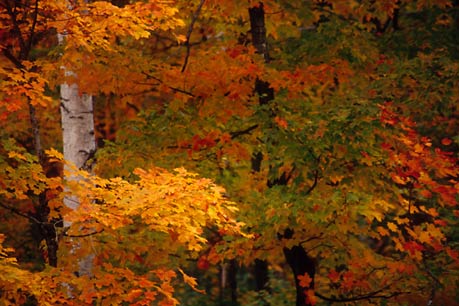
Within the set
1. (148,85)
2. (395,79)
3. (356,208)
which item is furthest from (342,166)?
(148,85)

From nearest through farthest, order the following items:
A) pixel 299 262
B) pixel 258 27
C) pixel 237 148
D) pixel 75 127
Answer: pixel 75 127, pixel 237 148, pixel 258 27, pixel 299 262

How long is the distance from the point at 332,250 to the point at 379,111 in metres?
3.27

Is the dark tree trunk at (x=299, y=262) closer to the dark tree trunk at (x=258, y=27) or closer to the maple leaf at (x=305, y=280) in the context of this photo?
the maple leaf at (x=305, y=280)

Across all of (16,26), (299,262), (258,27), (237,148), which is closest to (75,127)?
(16,26)

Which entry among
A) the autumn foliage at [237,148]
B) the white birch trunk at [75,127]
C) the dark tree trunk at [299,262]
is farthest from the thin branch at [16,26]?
the dark tree trunk at [299,262]

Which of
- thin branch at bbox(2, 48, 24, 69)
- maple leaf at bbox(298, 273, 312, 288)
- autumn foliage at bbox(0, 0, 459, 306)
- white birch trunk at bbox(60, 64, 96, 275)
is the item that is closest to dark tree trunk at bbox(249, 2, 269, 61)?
autumn foliage at bbox(0, 0, 459, 306)

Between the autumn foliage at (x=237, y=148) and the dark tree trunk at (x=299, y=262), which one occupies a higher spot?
the autumn foliage at (x=237, y=148)

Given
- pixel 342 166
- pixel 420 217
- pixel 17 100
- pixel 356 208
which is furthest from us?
pixel 420 217

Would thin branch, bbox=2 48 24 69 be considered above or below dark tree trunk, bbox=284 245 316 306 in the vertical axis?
above

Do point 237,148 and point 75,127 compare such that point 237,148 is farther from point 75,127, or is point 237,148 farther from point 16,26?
point 16,26

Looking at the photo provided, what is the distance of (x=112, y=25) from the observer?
5.55 metres

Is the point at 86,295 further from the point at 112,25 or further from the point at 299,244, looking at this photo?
the point at 299,244

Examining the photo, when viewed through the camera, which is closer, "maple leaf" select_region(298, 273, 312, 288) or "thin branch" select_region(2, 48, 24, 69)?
"thin branch" select_region(2, 48, 24, 69)

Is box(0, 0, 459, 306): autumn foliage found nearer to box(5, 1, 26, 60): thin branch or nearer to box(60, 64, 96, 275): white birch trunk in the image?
box(5, 1, 26, 60): thin branch
